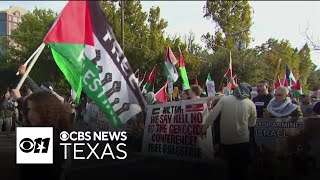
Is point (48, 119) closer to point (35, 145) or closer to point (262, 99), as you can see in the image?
point (35, 145)

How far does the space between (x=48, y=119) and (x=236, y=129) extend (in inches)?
123

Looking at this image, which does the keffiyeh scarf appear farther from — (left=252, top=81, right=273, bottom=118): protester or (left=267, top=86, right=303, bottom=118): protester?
(left=252, top=81, right=273, bottom=118): protester

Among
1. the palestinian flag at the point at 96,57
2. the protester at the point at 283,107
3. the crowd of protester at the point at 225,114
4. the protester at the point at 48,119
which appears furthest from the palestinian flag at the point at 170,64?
the protester at the point at 48,119

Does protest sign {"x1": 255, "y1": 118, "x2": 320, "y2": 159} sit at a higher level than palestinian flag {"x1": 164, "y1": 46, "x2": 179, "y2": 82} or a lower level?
lower

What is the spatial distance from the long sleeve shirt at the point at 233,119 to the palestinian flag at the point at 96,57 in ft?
3.90

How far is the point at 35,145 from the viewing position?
4.54 meters

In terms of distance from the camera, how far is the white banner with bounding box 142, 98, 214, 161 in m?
9.06

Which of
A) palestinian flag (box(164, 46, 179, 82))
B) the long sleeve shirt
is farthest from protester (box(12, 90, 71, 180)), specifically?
palestinian flag (box(164, 46, 179, 82))

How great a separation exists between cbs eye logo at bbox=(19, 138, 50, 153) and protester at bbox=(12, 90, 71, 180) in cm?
8

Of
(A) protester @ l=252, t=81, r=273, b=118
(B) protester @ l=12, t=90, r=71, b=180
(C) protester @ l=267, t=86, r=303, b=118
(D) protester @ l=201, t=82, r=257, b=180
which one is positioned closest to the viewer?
(B) protester @ l=12, t=90, r=71, b=180

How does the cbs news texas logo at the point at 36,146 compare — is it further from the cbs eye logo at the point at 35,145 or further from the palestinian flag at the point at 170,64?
the palestinian flag at the point at 170,64

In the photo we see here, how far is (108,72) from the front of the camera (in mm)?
6430

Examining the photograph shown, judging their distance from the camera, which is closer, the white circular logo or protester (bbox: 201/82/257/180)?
the white circular logo

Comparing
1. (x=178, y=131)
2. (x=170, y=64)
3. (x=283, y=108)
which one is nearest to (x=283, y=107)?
(x=283, y=108)
